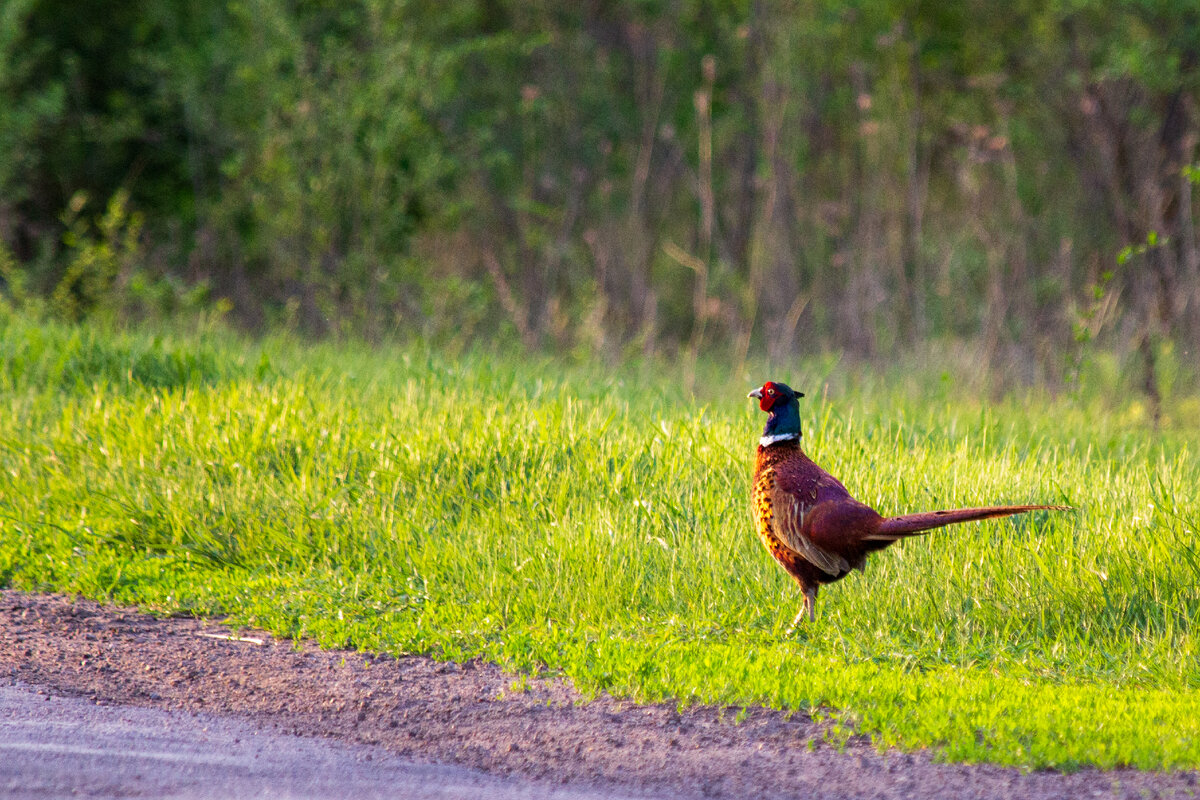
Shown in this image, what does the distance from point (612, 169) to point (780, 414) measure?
13.9 meters

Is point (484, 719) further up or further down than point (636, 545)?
further down

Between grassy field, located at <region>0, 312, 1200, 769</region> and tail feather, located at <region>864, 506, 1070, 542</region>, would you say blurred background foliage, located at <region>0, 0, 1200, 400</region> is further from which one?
tail feather, located at <region>864, 506, 1070, 542</region>

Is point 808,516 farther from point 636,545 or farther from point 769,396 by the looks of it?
point 636,545

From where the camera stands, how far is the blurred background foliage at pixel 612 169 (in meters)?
13.8

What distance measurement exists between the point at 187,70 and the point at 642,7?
6.33m

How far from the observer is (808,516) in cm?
511

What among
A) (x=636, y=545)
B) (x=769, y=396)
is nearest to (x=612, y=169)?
(x=636, y=545)

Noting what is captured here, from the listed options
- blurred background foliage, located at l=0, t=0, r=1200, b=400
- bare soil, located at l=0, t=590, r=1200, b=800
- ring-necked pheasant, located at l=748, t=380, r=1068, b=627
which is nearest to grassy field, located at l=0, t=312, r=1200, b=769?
bare soil, located at l=0, t=590, r=1200, b=800

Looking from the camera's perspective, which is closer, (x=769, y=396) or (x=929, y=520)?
(x=929, y=520)

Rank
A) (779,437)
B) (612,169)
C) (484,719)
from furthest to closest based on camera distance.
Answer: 1. (612,169)
2. (779,437)
3. (484,719)

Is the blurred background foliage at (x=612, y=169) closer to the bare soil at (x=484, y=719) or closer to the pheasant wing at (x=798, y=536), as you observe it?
the pheasant wing at (x=798, y=536)

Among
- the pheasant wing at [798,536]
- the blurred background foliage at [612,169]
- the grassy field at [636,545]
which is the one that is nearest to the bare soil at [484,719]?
the grassy field at [636,545]

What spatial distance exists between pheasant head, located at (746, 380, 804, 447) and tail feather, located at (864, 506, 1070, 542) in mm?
764

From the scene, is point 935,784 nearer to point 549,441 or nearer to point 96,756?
point 96,756
